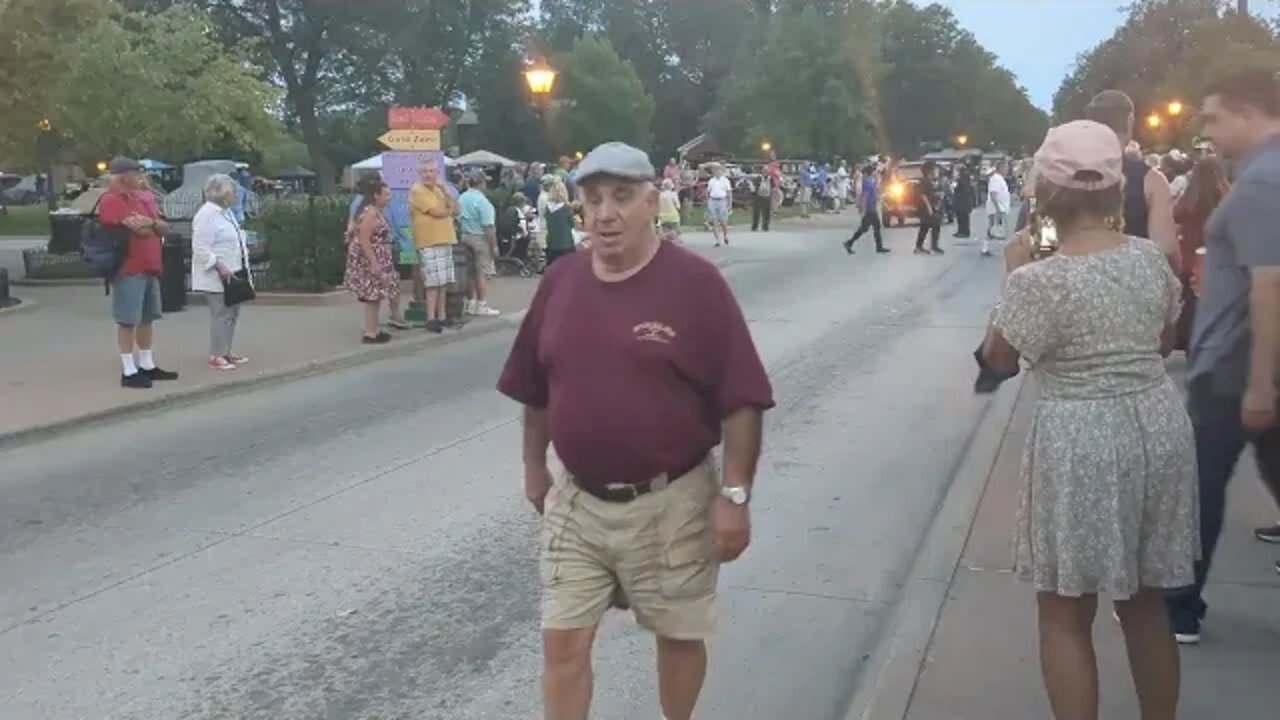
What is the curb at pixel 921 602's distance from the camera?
447 centimetres

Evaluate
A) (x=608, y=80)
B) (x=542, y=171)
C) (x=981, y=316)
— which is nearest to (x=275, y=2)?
(x=608, y=80)

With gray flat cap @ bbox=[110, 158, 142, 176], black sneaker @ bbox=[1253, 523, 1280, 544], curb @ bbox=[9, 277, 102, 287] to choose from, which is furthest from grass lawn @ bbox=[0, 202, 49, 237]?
black sneaker @ bbox=[1253, 523, 1280, 544]

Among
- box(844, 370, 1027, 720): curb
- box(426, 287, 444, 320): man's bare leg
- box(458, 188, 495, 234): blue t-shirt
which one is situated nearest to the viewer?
box(844, 370, 1027, 720): curb

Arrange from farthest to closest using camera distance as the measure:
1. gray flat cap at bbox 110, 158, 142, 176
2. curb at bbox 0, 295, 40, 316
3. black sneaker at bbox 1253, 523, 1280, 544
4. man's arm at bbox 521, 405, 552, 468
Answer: curb at bbox 0, 295, 40, 316
gray flat cap at bbox 110, 158, 142, 176
black sneaker at bbox 1253, 523, 1280, 544
man's arm at bbox 521, 405, 552, 468

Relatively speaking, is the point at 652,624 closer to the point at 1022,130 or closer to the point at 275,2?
the point at 275,2

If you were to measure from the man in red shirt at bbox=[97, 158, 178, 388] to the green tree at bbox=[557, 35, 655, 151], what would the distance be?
69483mm

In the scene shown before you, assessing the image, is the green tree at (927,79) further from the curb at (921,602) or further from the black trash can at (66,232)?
the curb at (921,602)

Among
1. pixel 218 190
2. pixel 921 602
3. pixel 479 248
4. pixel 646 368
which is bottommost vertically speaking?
pixel 921 602

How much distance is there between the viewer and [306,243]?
18156 mm

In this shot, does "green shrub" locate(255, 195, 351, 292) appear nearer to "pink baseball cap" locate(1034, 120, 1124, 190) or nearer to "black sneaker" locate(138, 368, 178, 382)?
"black sneaker" locate(138, 368, 178, 382)

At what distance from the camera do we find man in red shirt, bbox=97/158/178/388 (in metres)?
10.8

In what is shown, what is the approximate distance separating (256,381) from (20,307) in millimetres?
7673

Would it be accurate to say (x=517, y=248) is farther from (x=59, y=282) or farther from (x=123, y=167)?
(x=123, y=167)

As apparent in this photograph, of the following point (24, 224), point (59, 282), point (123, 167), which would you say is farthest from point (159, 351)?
point (24, 224)
